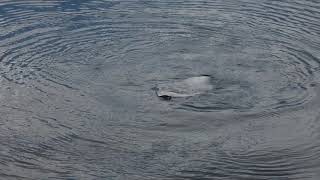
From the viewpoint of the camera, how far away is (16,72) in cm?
523

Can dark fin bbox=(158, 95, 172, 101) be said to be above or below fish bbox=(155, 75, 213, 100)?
below

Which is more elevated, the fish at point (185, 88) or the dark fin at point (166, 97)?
the fish at point (185, 88)

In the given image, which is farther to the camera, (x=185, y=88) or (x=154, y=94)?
(x=185, y=88)

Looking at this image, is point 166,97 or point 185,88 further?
point 185,88

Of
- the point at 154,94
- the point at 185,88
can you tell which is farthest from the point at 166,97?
the point at 185,88

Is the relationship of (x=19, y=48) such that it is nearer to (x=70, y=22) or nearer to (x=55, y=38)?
(x=55, y=38)

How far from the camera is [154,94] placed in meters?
4.79

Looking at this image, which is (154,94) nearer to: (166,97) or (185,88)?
(166,97)

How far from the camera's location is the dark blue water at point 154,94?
153 inches

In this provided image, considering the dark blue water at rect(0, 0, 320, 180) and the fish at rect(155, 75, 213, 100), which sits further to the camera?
the fish at rect(155, 75, 213, 100)

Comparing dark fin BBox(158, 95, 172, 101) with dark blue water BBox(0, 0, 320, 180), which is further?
dark fin BBox(158, 95, 172, 101)

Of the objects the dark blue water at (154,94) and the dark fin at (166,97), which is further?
the dark fin at (166,97)

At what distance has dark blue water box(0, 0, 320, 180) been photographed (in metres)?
3.89

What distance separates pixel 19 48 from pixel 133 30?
1233 mm
